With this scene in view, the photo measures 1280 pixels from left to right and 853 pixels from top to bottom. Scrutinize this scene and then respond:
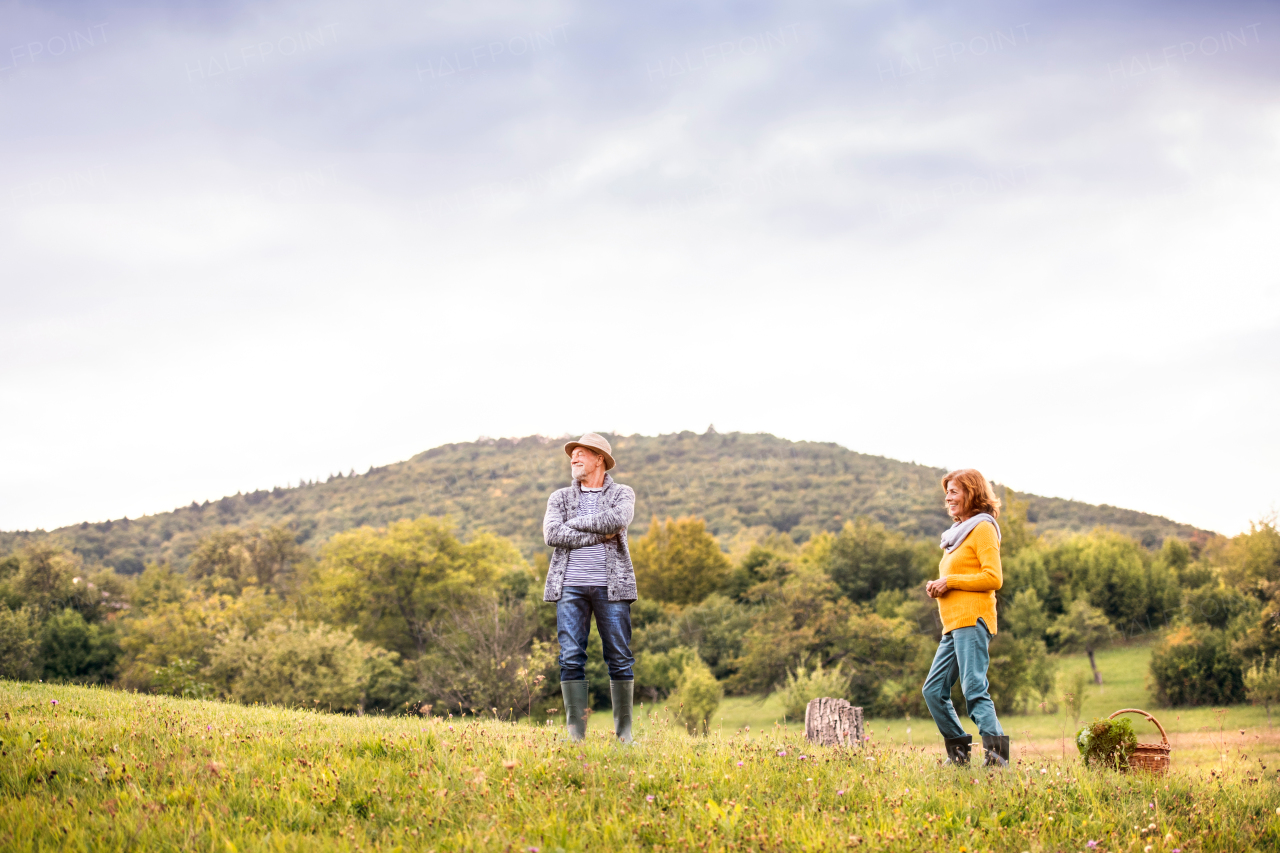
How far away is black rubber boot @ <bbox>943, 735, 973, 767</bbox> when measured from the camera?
5.76 metres

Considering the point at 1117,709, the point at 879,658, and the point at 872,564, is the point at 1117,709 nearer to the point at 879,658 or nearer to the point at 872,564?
the point at 879,658

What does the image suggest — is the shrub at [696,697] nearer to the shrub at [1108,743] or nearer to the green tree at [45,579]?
the shrub at [1108,743]

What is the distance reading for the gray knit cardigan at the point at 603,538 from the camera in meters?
6.39

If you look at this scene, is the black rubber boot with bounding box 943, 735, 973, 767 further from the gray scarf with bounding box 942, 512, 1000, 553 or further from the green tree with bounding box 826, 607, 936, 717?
the green tree with bounding box 826, 607, 936, 717

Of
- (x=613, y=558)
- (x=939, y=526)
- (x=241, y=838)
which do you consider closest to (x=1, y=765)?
(x=241, y=838)

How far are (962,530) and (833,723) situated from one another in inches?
76.8

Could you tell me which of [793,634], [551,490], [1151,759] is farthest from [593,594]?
[551,490]

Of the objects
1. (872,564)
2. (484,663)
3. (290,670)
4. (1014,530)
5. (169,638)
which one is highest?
(1014,530)

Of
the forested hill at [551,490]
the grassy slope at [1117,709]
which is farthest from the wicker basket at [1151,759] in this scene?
the forested hill at [551,490]

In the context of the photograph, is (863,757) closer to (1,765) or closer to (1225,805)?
(1225,805)

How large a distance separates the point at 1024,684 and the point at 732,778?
31100 mm

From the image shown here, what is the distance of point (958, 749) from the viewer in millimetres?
5812

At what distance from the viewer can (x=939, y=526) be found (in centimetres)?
9269

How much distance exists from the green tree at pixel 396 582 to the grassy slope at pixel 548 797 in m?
38.4
